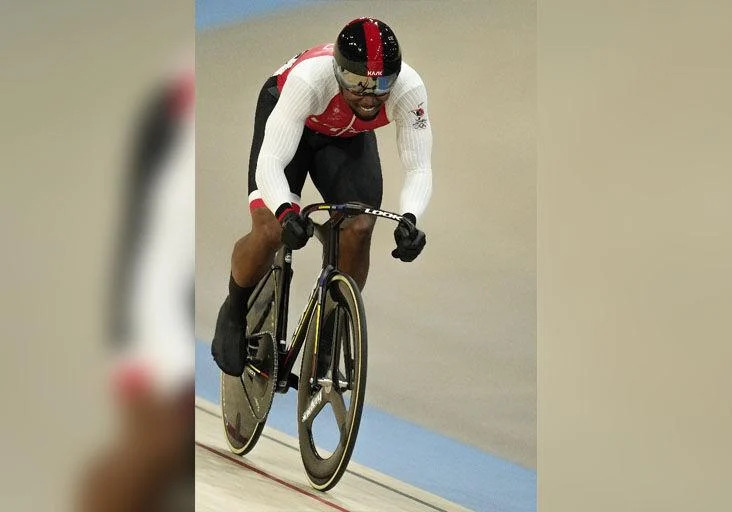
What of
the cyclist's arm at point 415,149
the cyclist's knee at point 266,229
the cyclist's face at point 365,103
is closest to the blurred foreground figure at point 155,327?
the cyclist's knee at point 266,229

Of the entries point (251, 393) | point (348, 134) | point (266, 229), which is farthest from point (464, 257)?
point (251, 393)

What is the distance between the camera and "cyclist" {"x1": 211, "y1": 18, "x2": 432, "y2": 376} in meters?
2.42

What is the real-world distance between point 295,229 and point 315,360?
1.27 ft

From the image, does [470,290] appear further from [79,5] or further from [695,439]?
[79,5]

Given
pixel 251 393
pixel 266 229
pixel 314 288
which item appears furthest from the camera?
pixel 251 393

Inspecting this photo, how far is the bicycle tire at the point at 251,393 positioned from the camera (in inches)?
110

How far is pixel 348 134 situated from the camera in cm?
261

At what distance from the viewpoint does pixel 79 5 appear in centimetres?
256

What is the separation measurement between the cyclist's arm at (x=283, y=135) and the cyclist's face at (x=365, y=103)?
96mm

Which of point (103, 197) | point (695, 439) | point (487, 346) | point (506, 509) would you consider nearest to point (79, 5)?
point (103, 197)

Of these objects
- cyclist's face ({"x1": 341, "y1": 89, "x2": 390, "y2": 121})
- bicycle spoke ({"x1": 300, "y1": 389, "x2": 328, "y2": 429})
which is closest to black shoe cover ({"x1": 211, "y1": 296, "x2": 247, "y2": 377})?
bicycle spoke ({"x1": 300, "y1": 389, "x2": 328, "y2": 429})

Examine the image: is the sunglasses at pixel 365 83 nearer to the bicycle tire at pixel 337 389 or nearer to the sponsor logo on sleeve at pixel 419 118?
the sponsor logo on sleeve at pixel 419 118

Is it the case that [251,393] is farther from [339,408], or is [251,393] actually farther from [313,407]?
[339,408]

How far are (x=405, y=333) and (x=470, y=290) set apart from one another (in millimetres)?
209
